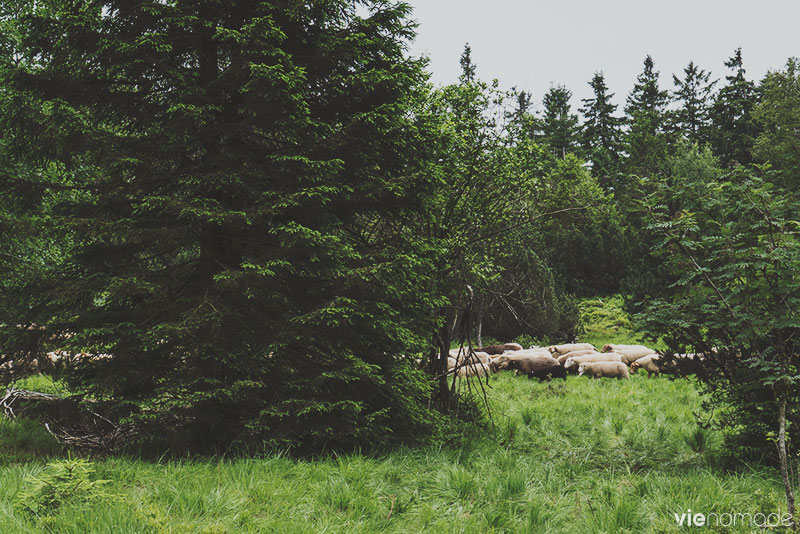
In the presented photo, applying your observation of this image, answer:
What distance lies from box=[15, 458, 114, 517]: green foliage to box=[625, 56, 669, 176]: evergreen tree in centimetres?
2356

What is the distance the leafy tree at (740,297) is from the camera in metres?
4.34

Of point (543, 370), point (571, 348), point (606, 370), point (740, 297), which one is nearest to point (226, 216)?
point (740, 297)

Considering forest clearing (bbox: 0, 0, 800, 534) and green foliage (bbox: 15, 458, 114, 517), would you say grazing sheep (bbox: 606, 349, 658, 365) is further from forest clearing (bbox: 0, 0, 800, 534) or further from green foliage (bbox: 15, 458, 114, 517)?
green foliage (bbox: 15, 458, 114, 517)

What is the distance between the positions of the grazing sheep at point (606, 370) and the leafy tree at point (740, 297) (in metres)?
7.32

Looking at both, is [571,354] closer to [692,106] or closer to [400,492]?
[400,492]

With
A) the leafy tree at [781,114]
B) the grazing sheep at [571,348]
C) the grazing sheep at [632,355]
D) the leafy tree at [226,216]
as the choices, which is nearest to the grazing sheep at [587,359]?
the grazing sheep at [632,355]

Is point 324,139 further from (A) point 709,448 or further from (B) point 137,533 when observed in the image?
(A) point 709,448

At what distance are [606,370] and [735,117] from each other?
43.1 metres

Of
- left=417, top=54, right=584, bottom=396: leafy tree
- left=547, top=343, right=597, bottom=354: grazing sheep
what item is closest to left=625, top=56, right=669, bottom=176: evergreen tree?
left=547, top=343, right=597, bottom=354: grazing sheep

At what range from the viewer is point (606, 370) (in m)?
12.8

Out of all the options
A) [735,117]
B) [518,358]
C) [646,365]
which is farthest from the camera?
[735,117]

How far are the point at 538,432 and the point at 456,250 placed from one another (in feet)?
9.64

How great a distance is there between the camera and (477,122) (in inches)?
301

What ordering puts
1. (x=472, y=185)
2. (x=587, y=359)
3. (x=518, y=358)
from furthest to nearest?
(x=518, y=358), (x=587, y=359), (x=472, y=185)
